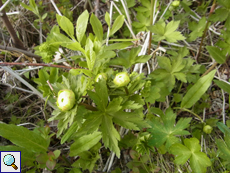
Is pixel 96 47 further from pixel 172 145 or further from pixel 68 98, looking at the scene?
pixel 172 145

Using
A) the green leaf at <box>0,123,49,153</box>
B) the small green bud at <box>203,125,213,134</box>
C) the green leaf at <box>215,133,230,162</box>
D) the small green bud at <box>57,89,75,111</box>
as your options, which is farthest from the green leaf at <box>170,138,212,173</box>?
the green leaf at <box>0,123,49,153</box>

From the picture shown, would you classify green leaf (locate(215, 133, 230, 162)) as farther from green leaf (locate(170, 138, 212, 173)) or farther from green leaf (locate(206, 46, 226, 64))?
green leaf (locate(206, 46, 226, 64))

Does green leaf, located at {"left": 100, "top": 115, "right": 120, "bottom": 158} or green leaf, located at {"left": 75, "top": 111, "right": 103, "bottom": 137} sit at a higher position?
green leaf, located at {"left": 75, "top": 111, "right": 103, "bottom": 137}

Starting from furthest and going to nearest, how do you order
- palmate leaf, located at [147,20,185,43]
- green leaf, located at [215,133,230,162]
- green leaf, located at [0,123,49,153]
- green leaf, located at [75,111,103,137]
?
palmate leaf, located at [147,20,185,43]
green leaf, located at [0,123,49,153]
green leaf, located at [215,133,230,162]
green leaf, located at [75,111,103,137]

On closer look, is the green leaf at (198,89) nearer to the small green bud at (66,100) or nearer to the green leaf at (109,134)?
the green leaf at (109,134)

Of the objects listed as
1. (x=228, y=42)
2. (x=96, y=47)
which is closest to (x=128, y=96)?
(x=96, y=47)

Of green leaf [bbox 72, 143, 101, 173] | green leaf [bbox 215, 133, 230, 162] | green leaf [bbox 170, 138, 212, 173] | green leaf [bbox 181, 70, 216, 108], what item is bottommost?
green leaf [bbox 72, 143, 101, 173]

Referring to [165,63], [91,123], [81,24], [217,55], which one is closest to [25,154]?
[91,123]

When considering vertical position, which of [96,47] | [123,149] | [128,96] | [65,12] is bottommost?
[123,149]
